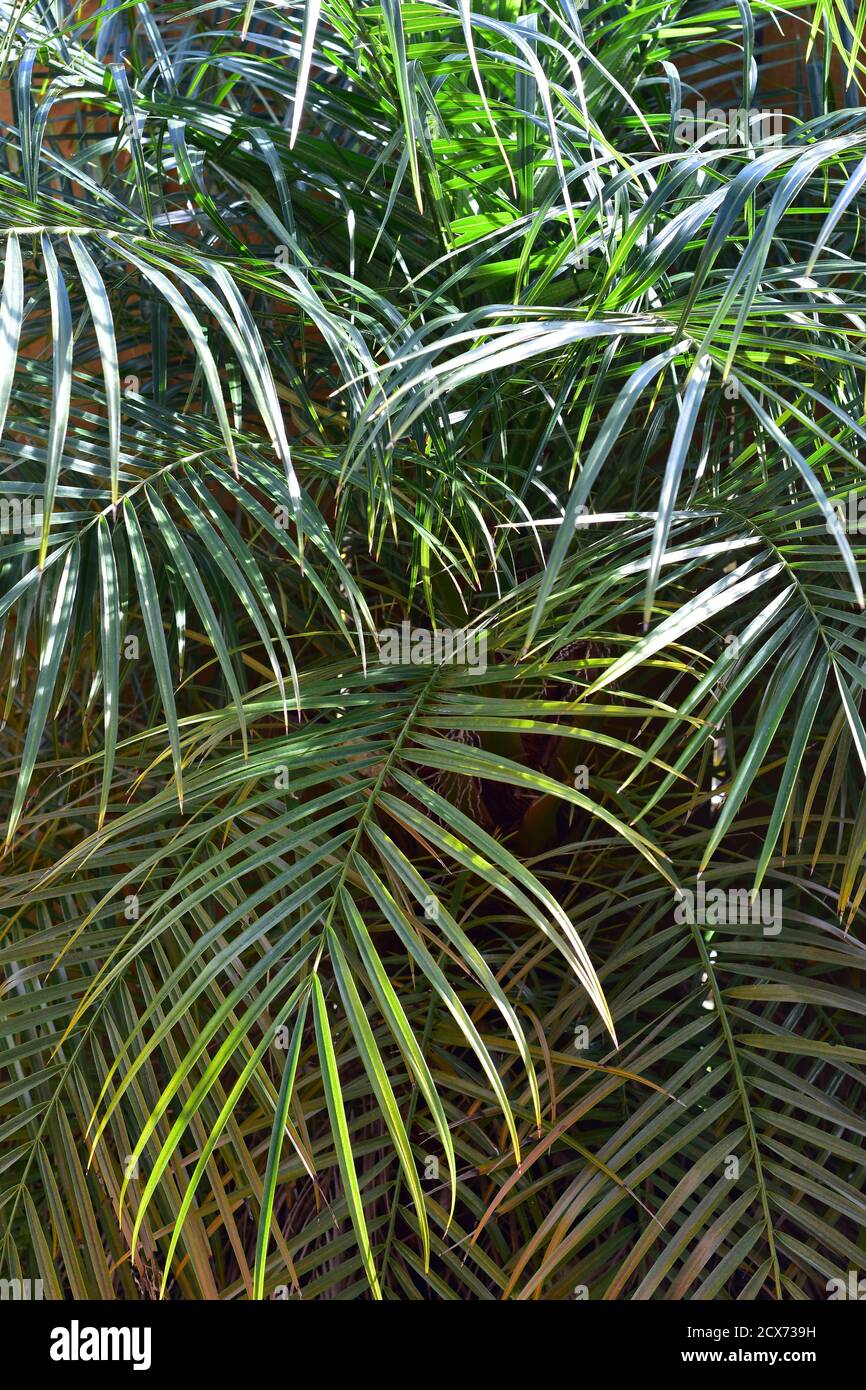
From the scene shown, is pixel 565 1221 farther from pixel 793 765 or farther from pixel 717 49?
pixel 717 49

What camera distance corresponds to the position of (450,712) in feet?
2.12

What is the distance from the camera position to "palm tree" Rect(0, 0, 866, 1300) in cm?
55

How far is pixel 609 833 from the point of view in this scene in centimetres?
88

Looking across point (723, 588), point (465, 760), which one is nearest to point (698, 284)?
point (723, 588)

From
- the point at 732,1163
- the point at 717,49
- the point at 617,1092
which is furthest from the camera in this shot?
the point at 717,49

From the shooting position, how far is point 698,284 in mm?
496

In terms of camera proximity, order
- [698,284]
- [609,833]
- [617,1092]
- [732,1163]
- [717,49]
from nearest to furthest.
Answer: [698,284] → [732,1163] → [617,1092] → [609,833] → [717,49]

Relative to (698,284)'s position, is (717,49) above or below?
above

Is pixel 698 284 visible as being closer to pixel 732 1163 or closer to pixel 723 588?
pixel 723 588

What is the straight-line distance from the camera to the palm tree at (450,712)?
548 mm

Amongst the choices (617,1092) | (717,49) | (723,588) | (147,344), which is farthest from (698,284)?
(717,49)

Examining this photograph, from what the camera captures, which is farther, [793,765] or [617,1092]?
[617,1092]
